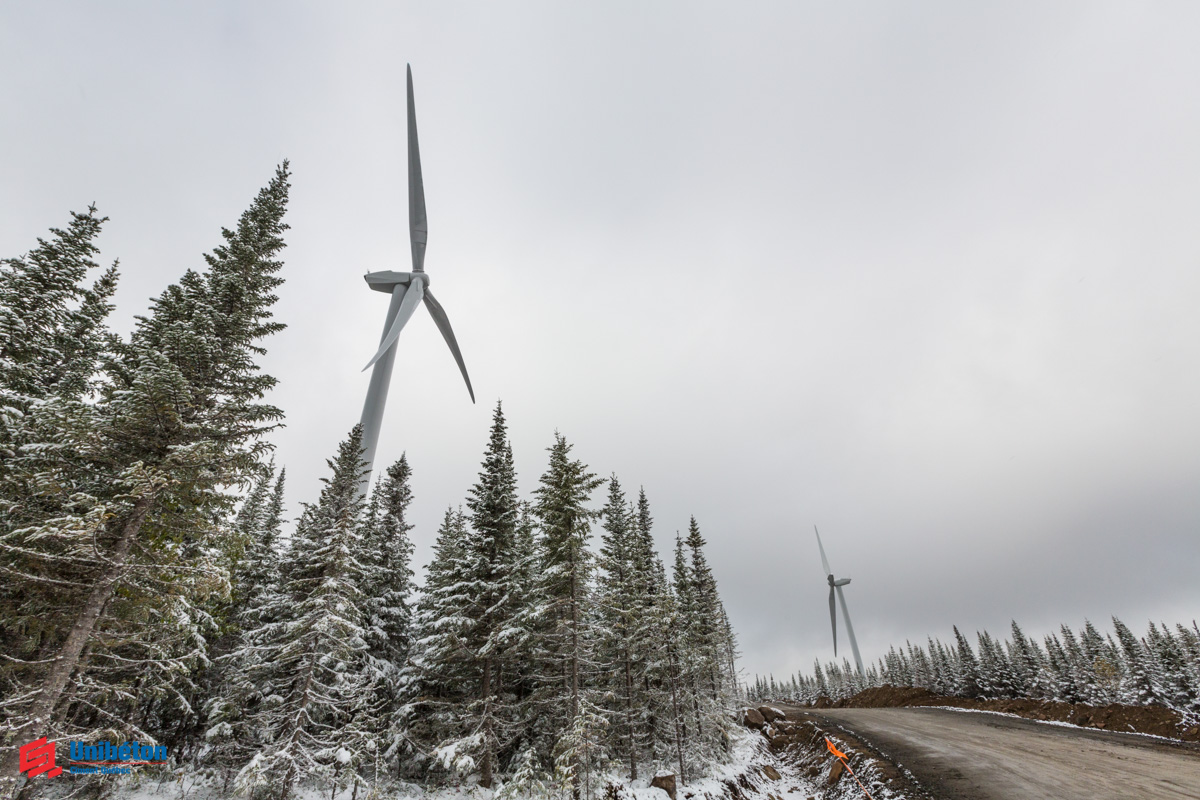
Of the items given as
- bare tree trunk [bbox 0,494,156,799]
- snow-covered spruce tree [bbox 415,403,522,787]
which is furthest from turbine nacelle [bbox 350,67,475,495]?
bare tree trunk [bbox 0,494,156,799]

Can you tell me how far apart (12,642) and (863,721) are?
42887 millimetres

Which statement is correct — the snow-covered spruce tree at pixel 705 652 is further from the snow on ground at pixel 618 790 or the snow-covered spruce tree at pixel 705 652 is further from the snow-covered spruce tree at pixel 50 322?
the snow-covered spruce tree at pixel 50 322

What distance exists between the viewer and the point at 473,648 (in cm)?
1997

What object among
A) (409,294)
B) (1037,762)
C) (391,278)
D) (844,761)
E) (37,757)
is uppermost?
(391,278)

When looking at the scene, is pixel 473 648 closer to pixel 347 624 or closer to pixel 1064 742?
pixel 347 624

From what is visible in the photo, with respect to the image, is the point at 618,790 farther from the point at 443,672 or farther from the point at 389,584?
the point at 389,584

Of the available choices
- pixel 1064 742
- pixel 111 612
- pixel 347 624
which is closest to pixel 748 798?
pixel 1064 742

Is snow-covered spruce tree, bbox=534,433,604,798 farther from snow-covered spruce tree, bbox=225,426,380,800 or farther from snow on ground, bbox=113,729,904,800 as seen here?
snow-covered spruce tree, bbox=225,426,380,800

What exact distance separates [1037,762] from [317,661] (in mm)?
26244

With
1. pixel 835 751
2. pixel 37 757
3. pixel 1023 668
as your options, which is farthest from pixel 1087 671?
pixel 37 757

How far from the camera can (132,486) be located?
11.8 meters

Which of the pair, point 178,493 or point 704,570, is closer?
point 178,493

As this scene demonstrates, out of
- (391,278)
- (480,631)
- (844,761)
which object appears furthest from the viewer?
(391,278)

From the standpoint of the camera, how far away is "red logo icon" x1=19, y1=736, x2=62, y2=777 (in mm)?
9406
